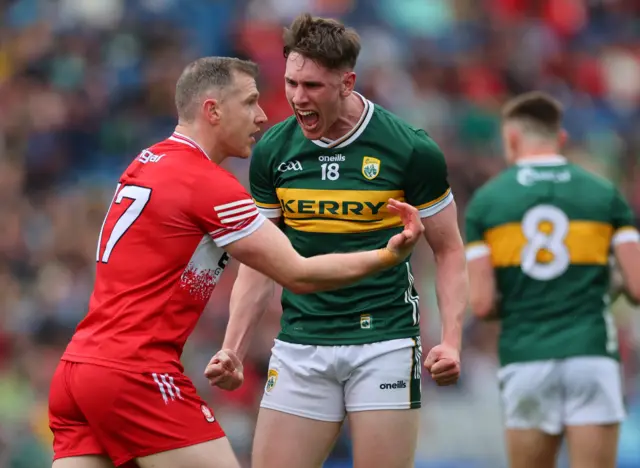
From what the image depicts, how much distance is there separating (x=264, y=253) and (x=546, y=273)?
2736 millimetres

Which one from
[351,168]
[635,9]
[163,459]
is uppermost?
[635,9]

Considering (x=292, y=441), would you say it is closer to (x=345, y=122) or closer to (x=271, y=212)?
(x=271, y=212)

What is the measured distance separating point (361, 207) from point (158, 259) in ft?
3.55

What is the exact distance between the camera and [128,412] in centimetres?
471

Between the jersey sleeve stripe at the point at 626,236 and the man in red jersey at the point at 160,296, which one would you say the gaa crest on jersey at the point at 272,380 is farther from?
the jersey sleeve stripe at the point at 626,236

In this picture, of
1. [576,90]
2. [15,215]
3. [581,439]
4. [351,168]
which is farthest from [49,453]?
[576,90]

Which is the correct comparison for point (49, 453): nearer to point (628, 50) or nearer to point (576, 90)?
point (576, 90)

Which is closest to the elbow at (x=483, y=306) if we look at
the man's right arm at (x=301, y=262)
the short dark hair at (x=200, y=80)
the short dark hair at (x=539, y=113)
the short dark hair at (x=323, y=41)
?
the short dark hair at (x=539, y=113)

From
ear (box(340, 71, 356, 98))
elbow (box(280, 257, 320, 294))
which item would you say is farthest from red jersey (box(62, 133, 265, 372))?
ear (box(340, 71, 356, 98))

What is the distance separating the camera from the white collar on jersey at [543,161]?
23.8 ft

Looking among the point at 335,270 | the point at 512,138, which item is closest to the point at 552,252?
the point at 512,138

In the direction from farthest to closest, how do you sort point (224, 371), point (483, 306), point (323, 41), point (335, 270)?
point (483, 306) < point (323, 41) < point (224, 371) < point (335, 270)

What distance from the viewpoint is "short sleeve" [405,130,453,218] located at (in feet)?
17.9

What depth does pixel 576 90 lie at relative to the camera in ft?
52.1
